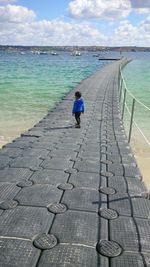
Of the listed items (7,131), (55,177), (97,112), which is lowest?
(7,131)

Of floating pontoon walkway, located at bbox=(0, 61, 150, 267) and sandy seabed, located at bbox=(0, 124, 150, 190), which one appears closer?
floating pontoon walkway, located at bbox=(0, 61, 150, 267)

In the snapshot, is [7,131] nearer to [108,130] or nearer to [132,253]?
[108,130]

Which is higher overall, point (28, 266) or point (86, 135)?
point (28, 266)

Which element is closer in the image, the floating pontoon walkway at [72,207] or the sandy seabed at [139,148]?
the floating pontoon walkway at [72,207]

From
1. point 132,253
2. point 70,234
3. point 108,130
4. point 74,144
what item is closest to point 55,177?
point 70,234

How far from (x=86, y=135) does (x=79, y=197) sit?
4810mm

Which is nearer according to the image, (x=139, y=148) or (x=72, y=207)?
(x=72, y=207)

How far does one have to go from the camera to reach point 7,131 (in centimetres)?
1360

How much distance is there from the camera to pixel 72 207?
3945 mm

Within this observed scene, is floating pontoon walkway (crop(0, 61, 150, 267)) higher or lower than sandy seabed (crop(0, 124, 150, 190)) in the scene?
higher

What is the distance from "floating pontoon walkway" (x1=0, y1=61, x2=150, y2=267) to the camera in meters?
3.02

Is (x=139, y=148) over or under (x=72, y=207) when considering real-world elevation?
under

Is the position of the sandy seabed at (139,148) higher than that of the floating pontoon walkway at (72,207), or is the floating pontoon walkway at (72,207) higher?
the floating pontoon walkway at (72,207)

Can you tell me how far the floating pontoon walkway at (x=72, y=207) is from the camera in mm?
3016
